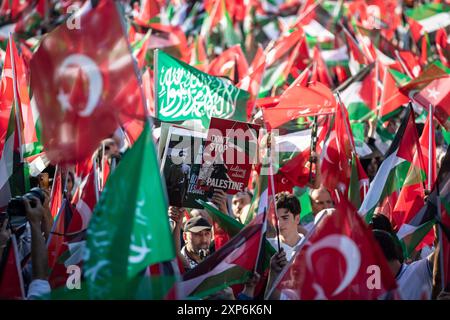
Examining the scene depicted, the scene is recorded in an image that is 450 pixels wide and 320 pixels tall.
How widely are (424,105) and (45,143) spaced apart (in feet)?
14.7

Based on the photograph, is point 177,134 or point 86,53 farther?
point 177,134

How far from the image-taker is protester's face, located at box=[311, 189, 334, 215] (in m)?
6.57

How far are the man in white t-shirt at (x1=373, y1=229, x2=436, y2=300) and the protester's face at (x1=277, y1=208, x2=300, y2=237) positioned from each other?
950 mm

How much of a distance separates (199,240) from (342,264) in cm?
183

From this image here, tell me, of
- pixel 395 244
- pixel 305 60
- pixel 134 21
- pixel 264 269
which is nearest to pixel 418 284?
pixel 395 244

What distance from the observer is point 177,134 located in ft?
20.1

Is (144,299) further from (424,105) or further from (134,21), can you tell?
(134,21)

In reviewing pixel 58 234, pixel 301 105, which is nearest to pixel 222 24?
pixel 301 105

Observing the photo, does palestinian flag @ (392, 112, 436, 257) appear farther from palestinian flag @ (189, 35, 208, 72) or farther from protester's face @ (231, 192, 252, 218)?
palestinian flag @ (189, 35, 208, 72)

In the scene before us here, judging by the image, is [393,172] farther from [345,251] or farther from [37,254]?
[37,254]

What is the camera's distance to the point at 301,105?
802cm

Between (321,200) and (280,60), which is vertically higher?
(280,60)

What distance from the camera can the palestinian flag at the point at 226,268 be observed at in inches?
191

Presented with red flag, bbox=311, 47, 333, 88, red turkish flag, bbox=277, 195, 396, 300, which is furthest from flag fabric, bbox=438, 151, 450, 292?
red flag, bbox=311, 47, 333, 88
